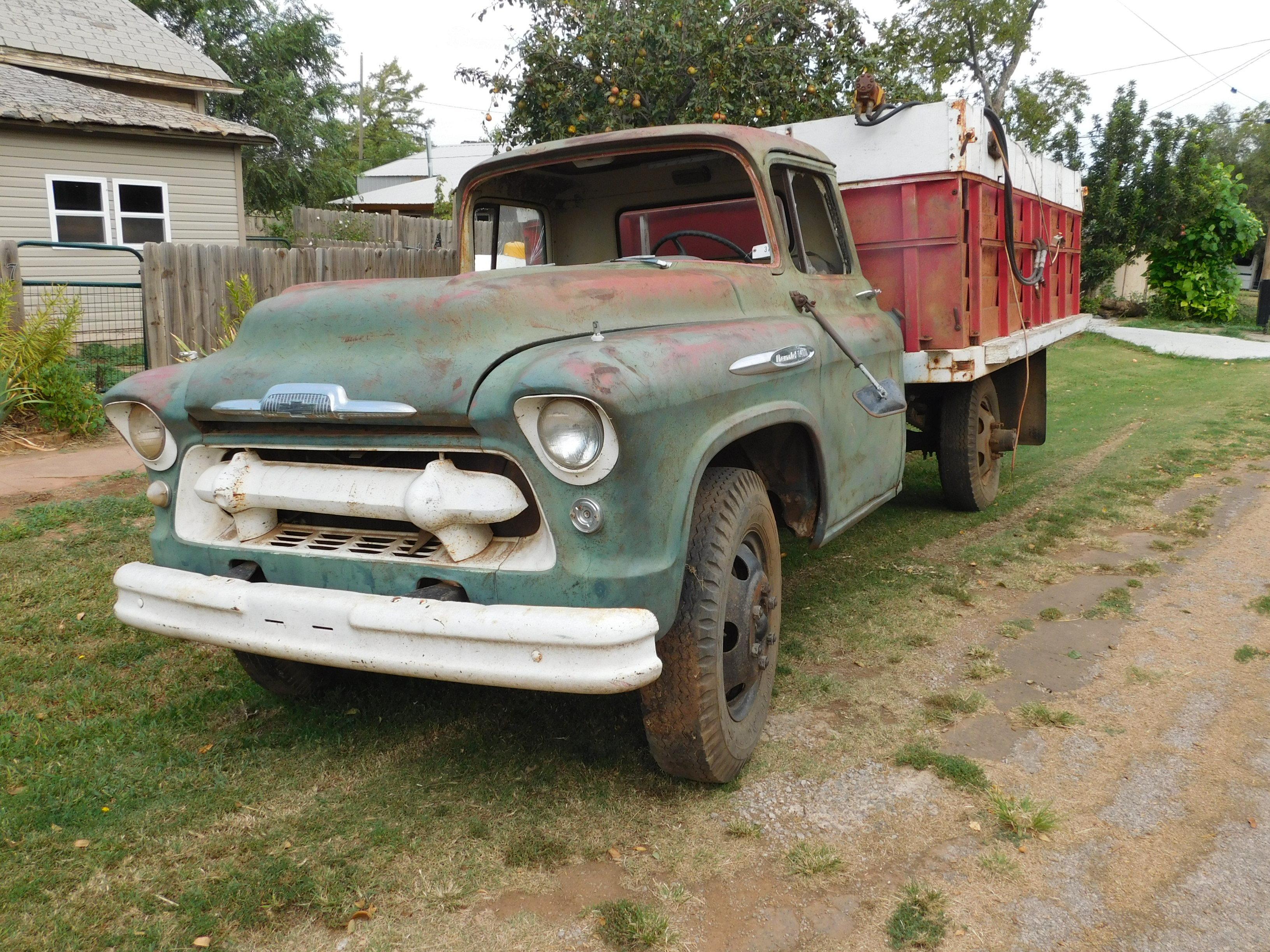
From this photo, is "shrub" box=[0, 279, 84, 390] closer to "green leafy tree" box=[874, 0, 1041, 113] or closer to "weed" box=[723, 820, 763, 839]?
"weed" box=[723, 820, 763, 839]

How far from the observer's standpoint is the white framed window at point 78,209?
1483cm

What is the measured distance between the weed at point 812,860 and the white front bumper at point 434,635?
690 mm

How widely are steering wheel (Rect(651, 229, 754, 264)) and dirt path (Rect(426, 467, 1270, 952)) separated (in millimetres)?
1812

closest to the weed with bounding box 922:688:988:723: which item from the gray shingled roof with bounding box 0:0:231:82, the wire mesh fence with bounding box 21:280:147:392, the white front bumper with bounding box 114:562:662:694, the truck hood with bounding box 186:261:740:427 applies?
the white front bumper with bounding box 114:562:662:694

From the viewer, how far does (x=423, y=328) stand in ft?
9.37

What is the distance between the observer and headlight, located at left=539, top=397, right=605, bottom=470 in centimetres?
253

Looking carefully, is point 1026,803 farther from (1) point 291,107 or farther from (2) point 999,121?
(1) point 291,107

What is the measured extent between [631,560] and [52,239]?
15200 mm

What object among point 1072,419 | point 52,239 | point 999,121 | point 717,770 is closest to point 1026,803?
point 717,770

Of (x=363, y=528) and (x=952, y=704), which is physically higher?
(x=363, y=528)

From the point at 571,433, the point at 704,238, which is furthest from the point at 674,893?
the point at 704,238

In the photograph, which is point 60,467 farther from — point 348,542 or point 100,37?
point 100,37

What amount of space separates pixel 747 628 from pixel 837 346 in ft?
4.32

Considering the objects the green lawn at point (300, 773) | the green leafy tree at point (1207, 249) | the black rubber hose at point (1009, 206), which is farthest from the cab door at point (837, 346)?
the green leafy tree at point (1207, 249)
